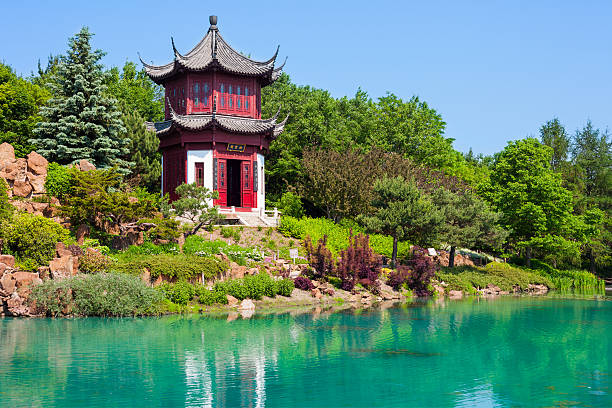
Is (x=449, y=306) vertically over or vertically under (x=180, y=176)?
under

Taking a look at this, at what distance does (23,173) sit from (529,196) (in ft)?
103

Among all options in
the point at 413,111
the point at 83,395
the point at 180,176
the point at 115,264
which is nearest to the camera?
the point at 83,395

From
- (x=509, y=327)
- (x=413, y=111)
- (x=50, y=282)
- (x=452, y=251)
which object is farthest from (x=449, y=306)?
(x=413, y=111)

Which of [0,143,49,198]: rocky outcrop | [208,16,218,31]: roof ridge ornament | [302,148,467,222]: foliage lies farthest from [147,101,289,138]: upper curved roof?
[0,143,49,198]: rocky outcrop

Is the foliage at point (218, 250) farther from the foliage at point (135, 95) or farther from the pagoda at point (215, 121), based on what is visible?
the foliage at point (135, 95)

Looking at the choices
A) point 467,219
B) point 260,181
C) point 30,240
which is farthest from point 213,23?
point 30,240

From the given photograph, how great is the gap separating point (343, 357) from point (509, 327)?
8.82 metres

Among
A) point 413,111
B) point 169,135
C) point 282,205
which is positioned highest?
point 413,111

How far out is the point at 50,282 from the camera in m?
23.9

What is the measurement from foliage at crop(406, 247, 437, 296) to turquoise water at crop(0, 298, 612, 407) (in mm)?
8028

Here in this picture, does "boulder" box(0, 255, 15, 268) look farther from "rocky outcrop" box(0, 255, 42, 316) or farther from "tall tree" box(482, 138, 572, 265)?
"tall tree" box(482, 138, 572, 265)

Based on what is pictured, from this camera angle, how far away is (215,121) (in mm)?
38125

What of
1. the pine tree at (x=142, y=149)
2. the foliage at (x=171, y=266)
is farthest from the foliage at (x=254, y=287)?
the pine tree at (x=142, y=149)

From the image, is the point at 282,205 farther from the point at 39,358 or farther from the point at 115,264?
the point at 39,358
